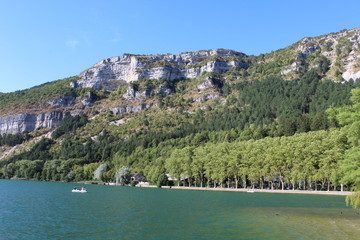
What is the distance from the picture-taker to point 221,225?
3319 cm

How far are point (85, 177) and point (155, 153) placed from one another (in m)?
36.5

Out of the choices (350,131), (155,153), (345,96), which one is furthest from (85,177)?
(350,131)

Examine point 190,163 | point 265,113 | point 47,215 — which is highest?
point 265,113

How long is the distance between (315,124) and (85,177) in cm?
10959

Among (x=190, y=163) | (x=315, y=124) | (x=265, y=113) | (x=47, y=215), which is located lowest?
(x=47, y=215)

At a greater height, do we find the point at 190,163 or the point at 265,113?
the point at 265,113

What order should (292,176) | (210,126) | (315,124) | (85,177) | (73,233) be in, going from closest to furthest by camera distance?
(73,233), (292,176), (315,124), (85,177), (210,126)

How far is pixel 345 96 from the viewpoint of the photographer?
557ft

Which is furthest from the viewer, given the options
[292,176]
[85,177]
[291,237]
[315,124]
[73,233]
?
[85,177]

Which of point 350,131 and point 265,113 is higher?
point 265,113

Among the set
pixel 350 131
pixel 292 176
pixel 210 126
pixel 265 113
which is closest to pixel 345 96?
pixel 265 113

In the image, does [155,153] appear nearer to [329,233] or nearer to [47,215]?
[47,215]

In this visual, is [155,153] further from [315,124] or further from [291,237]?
[291,237]

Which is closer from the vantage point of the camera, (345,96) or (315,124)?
(315,124)
